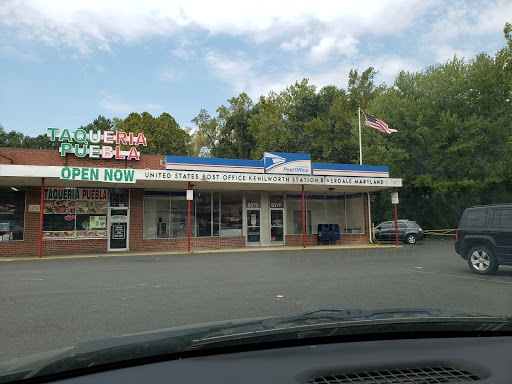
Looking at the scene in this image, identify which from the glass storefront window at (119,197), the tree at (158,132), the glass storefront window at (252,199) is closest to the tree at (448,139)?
the glass storefront window at (252,199)

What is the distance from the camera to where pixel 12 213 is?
18047 mm

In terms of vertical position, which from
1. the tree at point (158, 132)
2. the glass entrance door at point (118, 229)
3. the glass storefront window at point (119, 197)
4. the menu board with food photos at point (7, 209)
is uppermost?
the tree at point (158, 132)

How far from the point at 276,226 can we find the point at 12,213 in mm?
13386

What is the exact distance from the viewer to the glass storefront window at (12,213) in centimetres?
1792

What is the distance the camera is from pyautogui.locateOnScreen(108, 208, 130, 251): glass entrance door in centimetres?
1948

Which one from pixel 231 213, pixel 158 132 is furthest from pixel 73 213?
pixel 158 132

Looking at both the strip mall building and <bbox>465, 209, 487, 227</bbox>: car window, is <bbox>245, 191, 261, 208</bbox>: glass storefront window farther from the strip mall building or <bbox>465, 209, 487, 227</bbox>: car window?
<bbox>465, 209, 487, 227</bbox>: car window

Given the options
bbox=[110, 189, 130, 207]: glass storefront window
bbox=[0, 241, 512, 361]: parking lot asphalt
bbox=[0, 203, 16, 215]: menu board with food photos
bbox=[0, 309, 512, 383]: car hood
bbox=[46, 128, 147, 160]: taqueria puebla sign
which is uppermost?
bbox=[46, 128, 147, 160]: taqueria puebla sign

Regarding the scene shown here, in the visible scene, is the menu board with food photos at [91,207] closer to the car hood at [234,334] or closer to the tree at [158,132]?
the car hood at [234,334]

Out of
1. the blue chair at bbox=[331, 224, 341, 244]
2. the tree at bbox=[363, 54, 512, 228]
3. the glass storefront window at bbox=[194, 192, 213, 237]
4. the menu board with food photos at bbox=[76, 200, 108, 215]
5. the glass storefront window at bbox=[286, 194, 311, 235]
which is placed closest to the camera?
the menu board with food photos at bbox=[76, 200, 108, 215]

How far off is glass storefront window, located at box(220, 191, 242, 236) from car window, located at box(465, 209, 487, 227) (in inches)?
506

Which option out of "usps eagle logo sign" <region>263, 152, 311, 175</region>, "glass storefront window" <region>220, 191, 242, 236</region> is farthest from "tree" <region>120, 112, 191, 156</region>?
"usps eagle logo sign" <region>263, 152, 311, 175</region>

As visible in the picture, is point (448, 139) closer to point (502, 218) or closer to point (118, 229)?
point (502, 218)

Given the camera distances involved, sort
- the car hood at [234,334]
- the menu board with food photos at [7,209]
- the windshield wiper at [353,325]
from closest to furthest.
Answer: the car hood at [234,334]
the windshield wiper at [353,325]
the menu board with food photos at [7,209]
